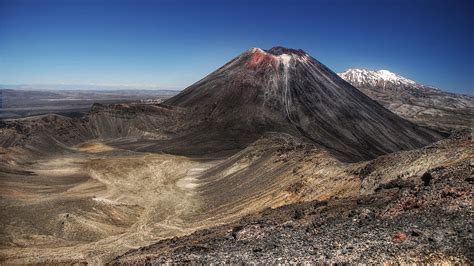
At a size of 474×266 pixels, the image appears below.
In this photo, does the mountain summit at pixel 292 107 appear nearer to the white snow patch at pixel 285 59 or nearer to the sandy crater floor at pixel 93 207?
the white snow patch at pixel 285 59

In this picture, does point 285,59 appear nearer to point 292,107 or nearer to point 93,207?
point 292,107

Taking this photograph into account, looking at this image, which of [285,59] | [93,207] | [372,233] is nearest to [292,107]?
[285,59]

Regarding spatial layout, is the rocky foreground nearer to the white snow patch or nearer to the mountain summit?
the mountain summit

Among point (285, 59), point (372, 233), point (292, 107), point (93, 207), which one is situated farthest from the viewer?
point (285, 59)

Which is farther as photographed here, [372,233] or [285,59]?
[285,59]

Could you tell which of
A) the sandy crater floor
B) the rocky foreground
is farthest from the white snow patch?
the rocky foreground
